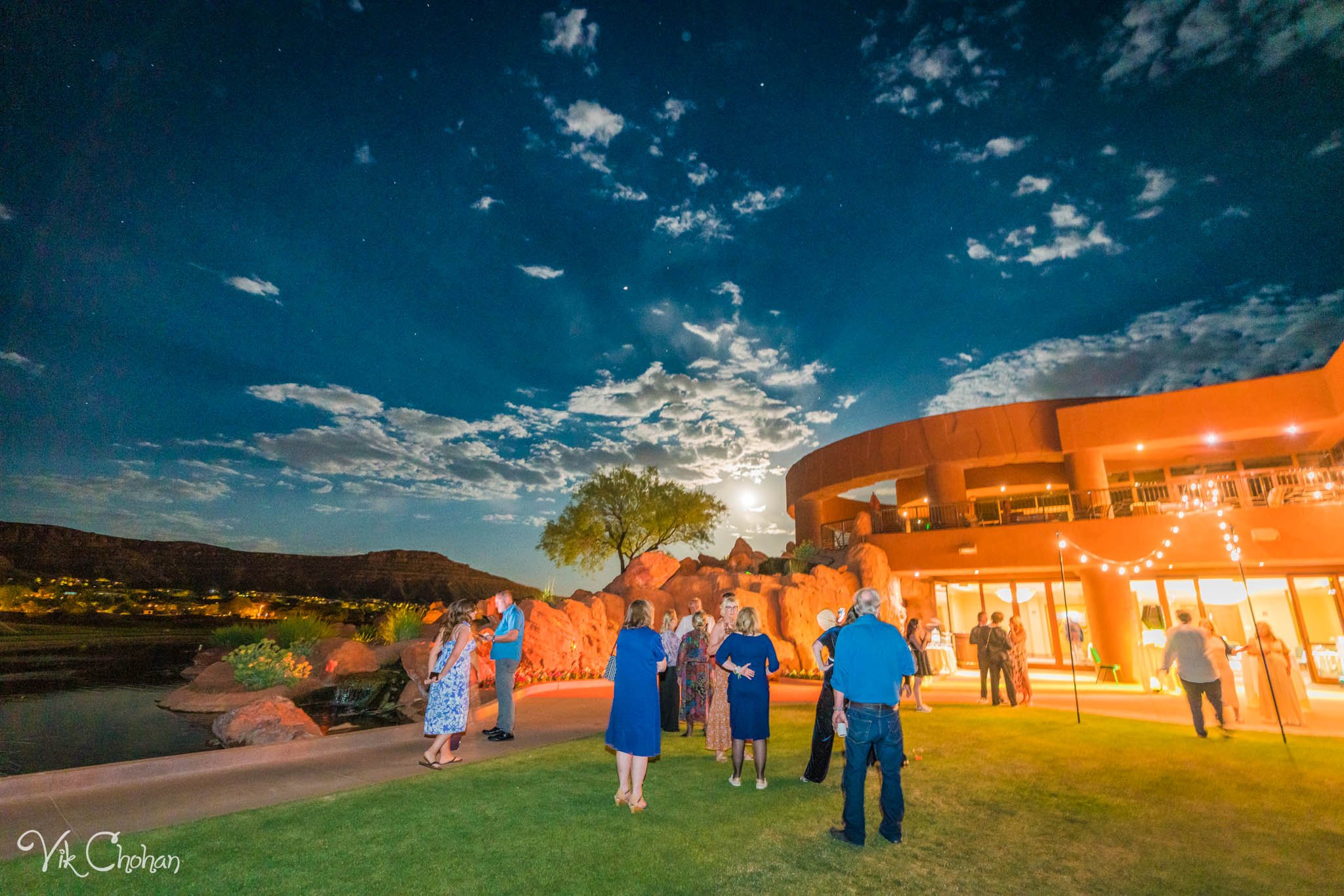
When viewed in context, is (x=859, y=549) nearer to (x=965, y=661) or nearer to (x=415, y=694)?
(x=965, y=661)

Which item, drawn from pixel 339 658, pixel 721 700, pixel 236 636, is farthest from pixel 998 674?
pixel 236 636

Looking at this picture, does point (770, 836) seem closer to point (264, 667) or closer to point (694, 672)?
point (694, 672)

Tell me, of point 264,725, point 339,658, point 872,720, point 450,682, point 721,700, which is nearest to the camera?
point 872,720

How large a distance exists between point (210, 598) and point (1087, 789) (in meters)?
66.3

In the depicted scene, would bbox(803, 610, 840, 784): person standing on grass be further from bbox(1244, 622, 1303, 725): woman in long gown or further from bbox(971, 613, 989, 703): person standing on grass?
bbox(1244, 622, 1303, 725): woman in long gown

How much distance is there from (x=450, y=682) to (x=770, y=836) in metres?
3.64

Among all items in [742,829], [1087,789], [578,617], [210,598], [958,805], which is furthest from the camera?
[210,598]

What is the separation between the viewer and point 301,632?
1423 centimetres

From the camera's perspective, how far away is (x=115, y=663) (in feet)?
56.2

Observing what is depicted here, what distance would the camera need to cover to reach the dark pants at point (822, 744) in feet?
19.0

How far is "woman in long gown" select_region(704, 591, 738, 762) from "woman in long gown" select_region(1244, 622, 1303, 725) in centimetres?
894

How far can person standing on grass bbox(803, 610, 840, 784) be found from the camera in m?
5.67

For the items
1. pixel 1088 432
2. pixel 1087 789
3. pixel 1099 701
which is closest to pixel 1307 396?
pixel 1088 432
